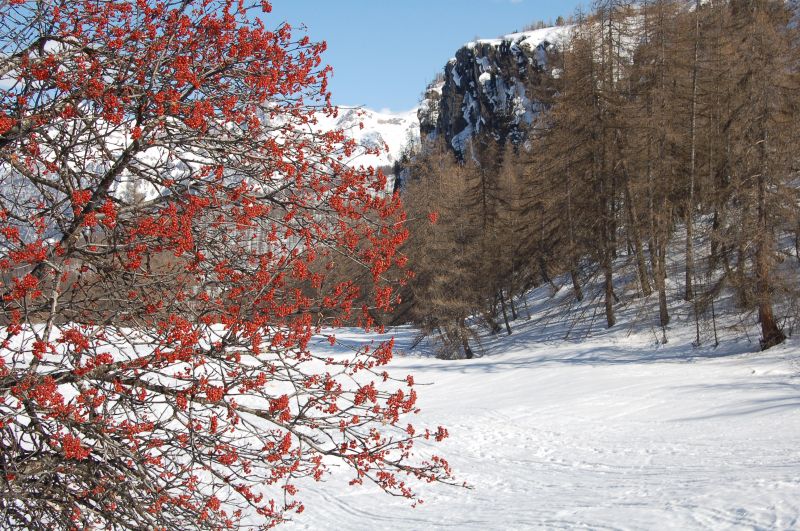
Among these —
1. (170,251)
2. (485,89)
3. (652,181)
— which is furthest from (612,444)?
(485,89)

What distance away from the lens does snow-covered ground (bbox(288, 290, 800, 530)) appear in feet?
28.1

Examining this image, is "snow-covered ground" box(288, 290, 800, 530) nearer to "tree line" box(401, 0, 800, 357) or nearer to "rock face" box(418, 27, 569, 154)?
"tree line" box(401, 0, 800, 357)

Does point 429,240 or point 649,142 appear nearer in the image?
point 649,142

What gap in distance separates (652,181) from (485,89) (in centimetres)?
6628

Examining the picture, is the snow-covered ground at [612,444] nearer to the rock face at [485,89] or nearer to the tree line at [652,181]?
the tree line at [652,181]

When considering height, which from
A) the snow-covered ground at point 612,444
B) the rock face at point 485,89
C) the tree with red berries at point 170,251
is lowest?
the snow-covered ground at point 612,444

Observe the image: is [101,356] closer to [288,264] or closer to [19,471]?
[19,471]

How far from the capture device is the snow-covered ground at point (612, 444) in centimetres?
857

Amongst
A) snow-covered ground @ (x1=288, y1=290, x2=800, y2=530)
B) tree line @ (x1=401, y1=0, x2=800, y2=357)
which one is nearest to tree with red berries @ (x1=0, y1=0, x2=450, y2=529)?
snow-covered ground @ (x1=288, y1=290, x2=800, y2=530)

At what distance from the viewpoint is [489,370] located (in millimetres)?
22094

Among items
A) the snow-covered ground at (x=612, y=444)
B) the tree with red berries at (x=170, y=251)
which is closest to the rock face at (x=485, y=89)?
the snow-covered ground at (x=612, y=444)

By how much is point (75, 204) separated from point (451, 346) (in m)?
25.3

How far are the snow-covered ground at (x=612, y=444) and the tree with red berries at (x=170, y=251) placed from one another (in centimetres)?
584

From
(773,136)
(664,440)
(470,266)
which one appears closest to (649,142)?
(773,136)
